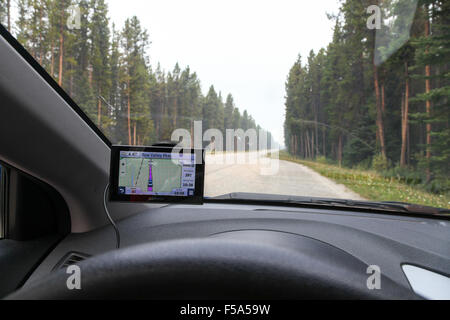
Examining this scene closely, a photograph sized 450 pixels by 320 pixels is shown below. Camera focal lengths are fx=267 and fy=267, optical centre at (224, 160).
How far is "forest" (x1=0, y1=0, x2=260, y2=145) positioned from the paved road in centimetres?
64

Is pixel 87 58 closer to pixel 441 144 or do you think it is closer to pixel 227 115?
pixel 227 115

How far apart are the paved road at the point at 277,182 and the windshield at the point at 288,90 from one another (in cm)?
2

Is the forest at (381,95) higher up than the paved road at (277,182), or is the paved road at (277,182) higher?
the forest at (381,95)

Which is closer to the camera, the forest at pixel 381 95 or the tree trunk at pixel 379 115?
the forest at pixel 381 95

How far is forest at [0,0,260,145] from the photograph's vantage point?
80.5 inches

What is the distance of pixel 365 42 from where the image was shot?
323cm

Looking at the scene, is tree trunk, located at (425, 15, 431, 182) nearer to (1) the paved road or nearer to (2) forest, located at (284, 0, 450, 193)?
(2) forest, located at (284, 0, 450, 193)

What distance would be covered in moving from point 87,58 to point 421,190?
3715 millimetres

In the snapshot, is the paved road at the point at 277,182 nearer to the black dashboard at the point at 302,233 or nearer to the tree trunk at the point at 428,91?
Result: the black dashboard at the point at 302,233

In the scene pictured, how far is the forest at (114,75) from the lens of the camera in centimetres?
204

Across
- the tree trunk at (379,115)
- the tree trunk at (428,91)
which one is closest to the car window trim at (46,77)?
the tree trunk at (379,115)

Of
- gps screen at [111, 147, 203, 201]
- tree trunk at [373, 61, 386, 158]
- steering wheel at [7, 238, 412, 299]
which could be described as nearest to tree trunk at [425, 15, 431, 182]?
tree trunk at [373, 61, 386, 158]

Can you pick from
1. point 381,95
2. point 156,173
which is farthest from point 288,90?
point 156,173

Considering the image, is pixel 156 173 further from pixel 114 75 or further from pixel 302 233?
pixel 114 75
